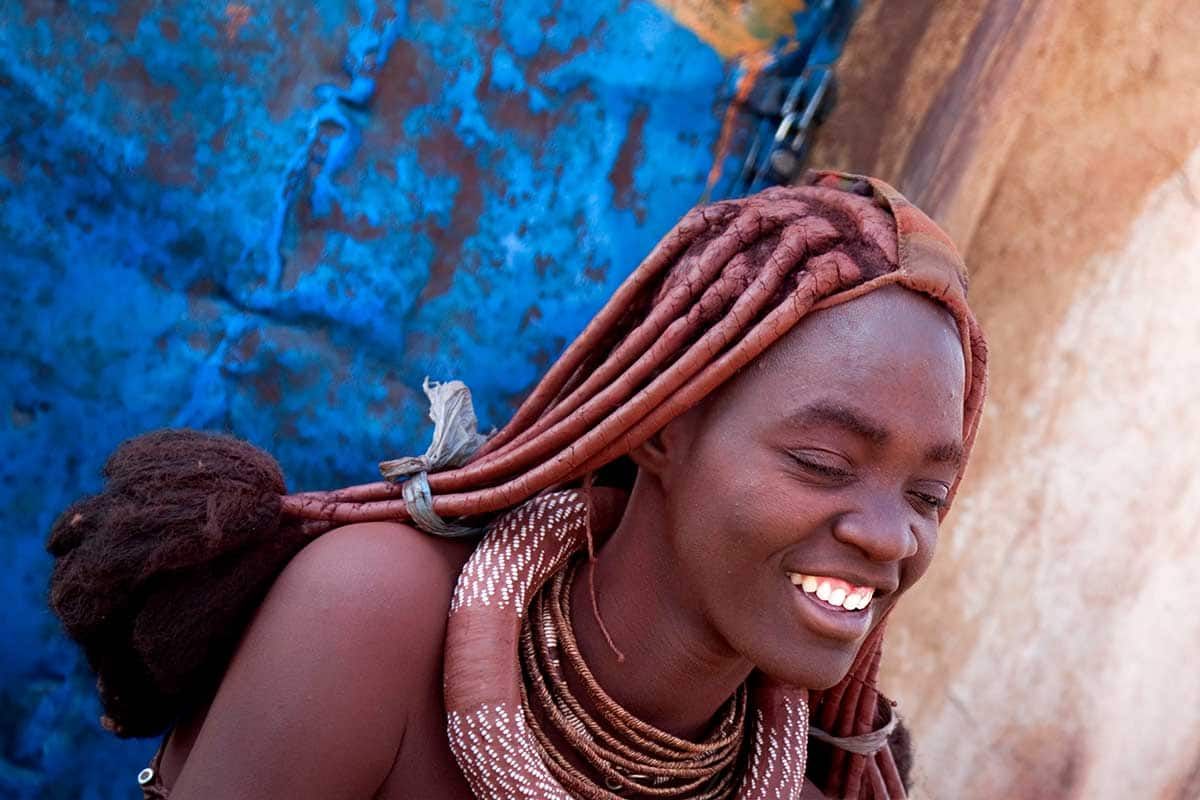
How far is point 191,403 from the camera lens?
9.29ft

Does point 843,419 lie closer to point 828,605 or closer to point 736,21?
point 828,605

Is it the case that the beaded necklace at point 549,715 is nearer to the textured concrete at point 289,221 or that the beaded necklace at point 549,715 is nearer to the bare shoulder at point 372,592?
the bare shoulder at point 372,592

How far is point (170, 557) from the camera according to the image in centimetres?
203

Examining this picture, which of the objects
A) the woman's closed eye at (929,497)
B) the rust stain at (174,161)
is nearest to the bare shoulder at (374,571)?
the woman's closed eye at (929,497)

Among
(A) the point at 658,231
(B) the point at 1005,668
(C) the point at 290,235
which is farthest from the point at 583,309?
(B) the point at 1005,668

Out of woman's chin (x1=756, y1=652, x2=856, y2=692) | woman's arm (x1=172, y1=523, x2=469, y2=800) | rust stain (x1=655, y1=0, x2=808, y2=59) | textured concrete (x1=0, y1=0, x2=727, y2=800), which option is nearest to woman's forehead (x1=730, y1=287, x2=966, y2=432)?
woman's chin (x1=756, y1=652, x2=856, y2=692)

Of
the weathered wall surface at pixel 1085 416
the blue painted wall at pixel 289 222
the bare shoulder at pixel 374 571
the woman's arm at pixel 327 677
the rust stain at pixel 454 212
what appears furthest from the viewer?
the weathered wall surface at pixel 1085 416

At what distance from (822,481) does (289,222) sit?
59.2 inches

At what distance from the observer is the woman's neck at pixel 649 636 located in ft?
7.30

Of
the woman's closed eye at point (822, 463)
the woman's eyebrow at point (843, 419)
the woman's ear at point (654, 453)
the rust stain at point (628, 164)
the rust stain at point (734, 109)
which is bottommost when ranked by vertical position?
the woman's ear at point (654, 453)

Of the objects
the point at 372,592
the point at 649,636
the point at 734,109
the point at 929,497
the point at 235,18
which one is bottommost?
the point at 372,592

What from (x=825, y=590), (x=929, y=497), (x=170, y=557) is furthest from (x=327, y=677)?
(x=929, y=497)

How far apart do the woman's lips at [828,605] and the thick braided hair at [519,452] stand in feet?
1.22

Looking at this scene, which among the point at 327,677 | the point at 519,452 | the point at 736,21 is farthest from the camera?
the point at 736,21
